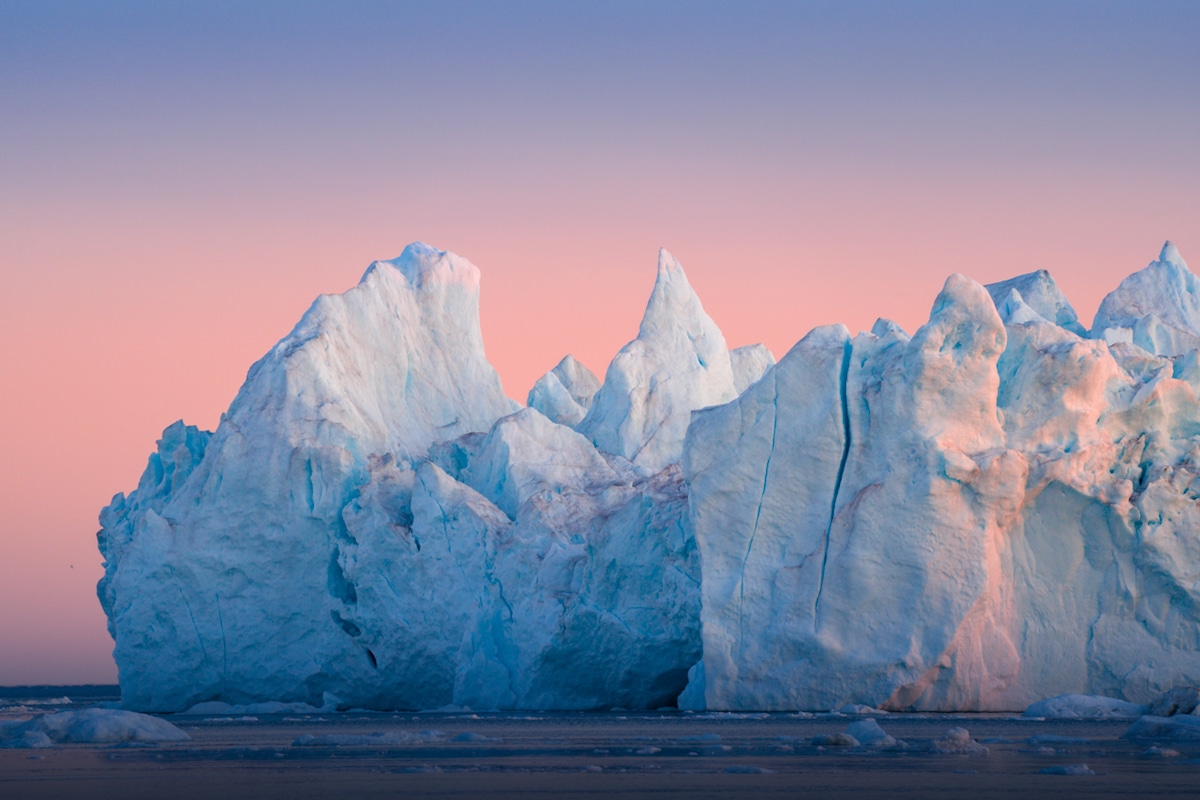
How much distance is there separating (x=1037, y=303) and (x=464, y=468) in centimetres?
1188

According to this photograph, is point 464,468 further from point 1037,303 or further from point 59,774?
point 59,774

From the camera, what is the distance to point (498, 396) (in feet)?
109

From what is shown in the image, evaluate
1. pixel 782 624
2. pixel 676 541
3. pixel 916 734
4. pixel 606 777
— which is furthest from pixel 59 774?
pixel 676 541

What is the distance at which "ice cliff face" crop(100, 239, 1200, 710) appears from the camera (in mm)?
20047

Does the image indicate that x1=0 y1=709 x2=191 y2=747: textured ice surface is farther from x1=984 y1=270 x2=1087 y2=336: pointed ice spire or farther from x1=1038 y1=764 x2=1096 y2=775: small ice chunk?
x1=984 y1=270 x2=1087 y2=336: pointed ice spire

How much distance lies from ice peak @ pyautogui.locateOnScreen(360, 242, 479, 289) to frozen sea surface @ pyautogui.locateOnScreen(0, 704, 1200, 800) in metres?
16.2

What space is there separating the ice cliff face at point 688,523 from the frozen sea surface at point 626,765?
3.69m

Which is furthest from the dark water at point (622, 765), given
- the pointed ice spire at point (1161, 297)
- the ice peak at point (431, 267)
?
the ice peak at point (431, 267)

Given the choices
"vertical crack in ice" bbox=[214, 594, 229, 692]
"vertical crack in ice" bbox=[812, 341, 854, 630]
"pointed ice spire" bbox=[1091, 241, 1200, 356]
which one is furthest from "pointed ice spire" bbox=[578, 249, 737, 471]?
"vertical crack in ice" bbox=[812, 341, 854, 630]

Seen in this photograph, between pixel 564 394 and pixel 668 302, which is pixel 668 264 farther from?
pixel 564 394

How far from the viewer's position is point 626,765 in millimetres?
10742

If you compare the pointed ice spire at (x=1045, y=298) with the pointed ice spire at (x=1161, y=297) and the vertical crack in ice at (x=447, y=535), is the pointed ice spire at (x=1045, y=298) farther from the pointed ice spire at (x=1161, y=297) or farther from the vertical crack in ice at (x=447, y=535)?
the vertical crack in ice at (x=447, y=535)

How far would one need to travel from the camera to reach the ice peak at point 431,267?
3167cm

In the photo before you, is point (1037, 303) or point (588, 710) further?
point (1037, 303)
